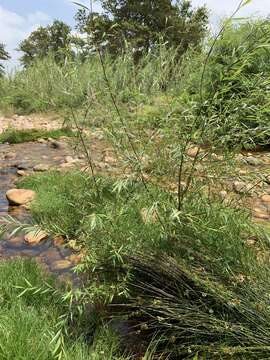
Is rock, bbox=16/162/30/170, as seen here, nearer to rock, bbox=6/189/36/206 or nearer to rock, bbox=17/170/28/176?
rock, bbox=17/170/28/176

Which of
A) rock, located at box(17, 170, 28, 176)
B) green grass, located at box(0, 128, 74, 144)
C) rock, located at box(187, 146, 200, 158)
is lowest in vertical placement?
green grass, located at box(0, 128, 74, 144)

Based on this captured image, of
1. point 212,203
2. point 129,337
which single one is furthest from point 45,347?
point 212,203

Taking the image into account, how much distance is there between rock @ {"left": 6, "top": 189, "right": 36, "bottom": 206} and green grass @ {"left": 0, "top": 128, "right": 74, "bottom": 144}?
389cm

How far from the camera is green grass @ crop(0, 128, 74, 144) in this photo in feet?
29.6

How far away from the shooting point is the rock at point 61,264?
3536mm

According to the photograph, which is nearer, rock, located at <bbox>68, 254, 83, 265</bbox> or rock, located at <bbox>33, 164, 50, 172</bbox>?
rock, located at <bbox>68, 254, 83, 265</bbox>

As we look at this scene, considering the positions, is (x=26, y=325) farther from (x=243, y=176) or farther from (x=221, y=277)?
(x=243, y=176)

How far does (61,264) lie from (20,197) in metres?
1.73

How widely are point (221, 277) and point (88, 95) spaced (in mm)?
1505

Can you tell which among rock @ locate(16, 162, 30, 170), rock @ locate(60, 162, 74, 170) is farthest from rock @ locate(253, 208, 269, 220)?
rock @ locate(16, 162, 30, 170)

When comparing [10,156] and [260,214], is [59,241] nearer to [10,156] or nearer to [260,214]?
[260,214]

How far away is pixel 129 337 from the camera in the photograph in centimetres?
258

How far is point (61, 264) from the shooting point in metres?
3.60

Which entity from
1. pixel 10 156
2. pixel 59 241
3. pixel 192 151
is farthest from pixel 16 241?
pixel 10 156
